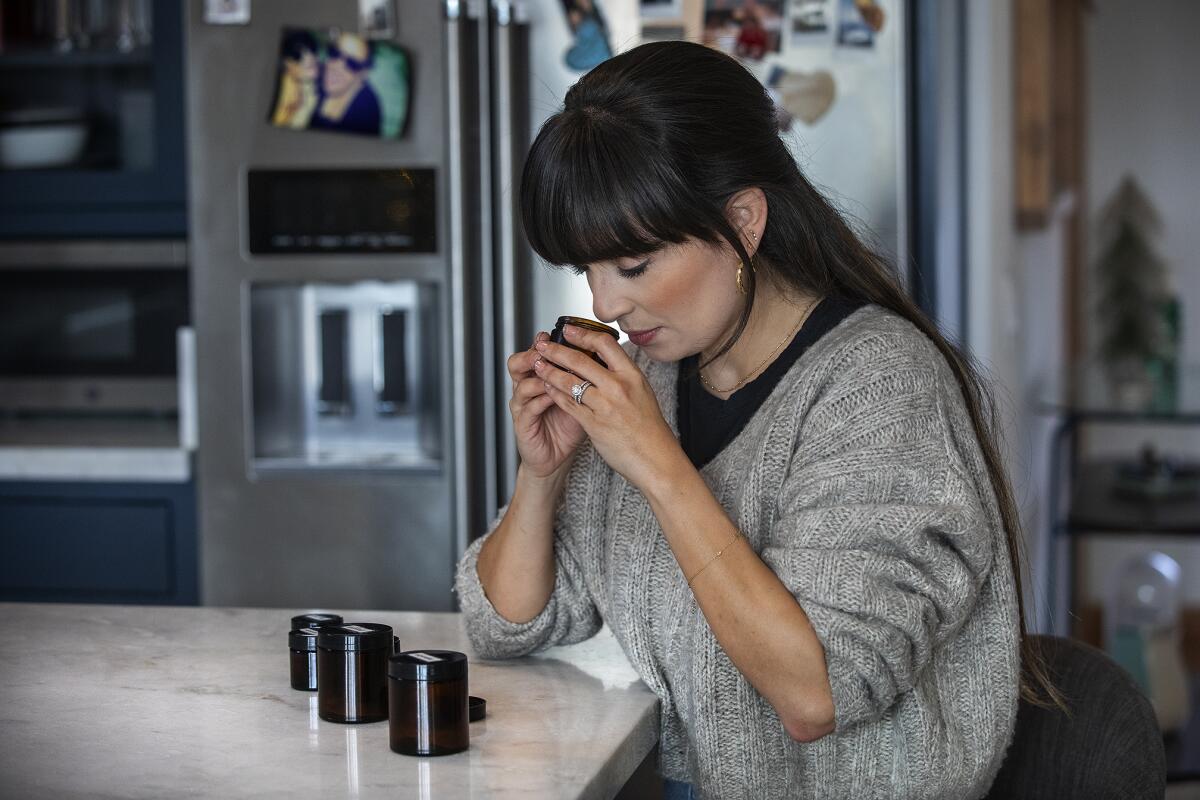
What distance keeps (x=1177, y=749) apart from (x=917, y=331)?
2289 millimetres

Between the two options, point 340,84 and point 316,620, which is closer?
point 316,620

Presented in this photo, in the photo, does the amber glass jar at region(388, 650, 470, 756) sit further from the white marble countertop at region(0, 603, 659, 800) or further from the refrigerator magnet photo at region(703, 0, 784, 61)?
the refrigerator magnet photo at region(703, 0, 784, 61)

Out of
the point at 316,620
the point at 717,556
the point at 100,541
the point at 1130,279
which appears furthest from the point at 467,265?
the point at 1130,279

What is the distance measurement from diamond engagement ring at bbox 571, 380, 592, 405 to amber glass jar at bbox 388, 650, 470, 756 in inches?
11.0

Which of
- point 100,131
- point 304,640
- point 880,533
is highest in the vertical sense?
point 100,131

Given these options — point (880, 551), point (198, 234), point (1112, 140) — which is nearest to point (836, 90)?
point (198, 234)

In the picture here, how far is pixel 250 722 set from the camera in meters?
1.07

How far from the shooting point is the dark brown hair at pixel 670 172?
118 centimetres

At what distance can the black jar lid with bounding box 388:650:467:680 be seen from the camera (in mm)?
978

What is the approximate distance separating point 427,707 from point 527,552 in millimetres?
352

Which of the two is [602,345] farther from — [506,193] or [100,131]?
[100,131]

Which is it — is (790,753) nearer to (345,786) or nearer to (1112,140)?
(345,786)

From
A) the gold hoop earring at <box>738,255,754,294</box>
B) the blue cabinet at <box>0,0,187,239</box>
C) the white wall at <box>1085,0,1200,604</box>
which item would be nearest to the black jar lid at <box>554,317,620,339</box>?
the gold hoop earring at <box>738,255,754,294</box>

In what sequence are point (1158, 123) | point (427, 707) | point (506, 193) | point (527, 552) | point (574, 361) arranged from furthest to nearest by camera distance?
point (1158, 123)
point (506, 193)
point (527, 552)
point (574, 361)
point (427, 707)
